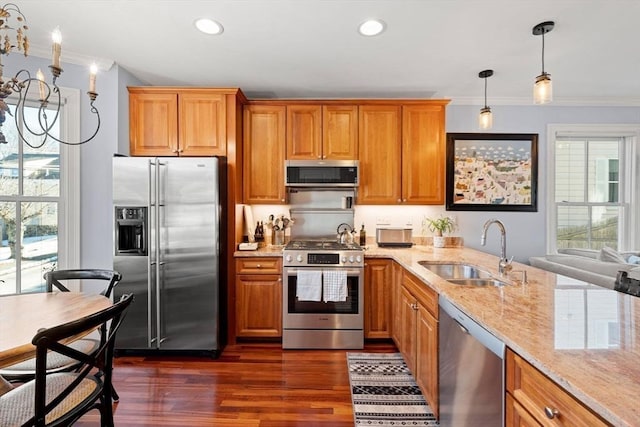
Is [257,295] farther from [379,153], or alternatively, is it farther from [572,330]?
[572,330]

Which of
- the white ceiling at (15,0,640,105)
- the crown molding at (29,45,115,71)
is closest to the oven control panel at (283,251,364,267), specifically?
the white ceiling at (15,0,640,105)

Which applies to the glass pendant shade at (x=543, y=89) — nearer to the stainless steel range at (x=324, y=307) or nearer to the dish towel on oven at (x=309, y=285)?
the stainless steel range at (x=324, y=307)

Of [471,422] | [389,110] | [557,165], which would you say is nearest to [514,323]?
[471,422]

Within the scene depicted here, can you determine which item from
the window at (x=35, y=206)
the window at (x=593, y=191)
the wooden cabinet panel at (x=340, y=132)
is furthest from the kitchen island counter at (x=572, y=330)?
the window at (x=35, y=206)

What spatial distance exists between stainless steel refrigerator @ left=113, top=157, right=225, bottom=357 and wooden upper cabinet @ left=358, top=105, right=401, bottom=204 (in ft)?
5.01

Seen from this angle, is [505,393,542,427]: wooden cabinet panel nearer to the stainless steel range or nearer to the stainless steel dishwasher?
the stainless steel dishwasher

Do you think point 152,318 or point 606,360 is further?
point 152,318

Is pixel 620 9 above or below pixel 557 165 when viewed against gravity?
above

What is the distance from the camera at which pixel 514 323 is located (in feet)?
3.83

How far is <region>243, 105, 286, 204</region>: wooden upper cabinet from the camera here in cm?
338

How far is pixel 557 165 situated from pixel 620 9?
2.02 meters

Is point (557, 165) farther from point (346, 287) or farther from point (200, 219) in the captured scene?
point (200, 219)

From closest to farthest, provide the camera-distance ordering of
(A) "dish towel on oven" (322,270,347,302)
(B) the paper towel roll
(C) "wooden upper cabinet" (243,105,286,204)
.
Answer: (A) "dish towel on oven" (322,270,347,302)
(C) "wooden upper cabinet" (243,105,286,204)
(B) the paper towel roll

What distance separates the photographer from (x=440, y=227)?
348 centimetres
